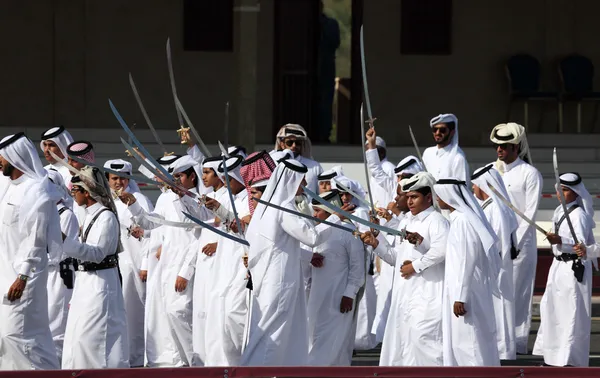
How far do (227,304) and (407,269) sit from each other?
154cm

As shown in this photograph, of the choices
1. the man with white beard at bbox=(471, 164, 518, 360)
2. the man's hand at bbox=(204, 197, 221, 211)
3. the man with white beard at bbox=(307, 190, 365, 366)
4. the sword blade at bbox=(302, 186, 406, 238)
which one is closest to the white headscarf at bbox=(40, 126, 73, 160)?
the man's hand at bbox=(204, 197, 221, 211)

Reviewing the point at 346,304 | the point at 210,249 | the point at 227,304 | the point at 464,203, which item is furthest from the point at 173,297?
the point at 464,203

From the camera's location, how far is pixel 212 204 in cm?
1138

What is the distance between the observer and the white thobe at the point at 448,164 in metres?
13.5

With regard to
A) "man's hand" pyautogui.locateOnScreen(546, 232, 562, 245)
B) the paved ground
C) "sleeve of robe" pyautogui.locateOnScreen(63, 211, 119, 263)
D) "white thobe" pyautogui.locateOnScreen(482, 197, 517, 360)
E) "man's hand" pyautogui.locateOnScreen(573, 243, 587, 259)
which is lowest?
the paved ground

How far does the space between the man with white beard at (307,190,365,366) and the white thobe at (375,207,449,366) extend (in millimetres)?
950

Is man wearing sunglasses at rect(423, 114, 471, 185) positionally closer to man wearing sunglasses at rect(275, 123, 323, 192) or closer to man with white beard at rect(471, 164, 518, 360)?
man with white beard at rect(471, 164, 518, 360)

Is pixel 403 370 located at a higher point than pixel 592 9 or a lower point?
lower

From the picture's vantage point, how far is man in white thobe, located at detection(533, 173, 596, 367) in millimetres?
12266

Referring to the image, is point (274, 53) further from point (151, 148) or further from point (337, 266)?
point (337, 266)

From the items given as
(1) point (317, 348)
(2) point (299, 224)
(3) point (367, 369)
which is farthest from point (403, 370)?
(1) point (317, 348)

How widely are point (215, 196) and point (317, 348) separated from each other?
4.52ft

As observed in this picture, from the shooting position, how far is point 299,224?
1060 cm

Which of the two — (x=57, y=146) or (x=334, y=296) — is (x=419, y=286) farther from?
(x=57, y=146)
